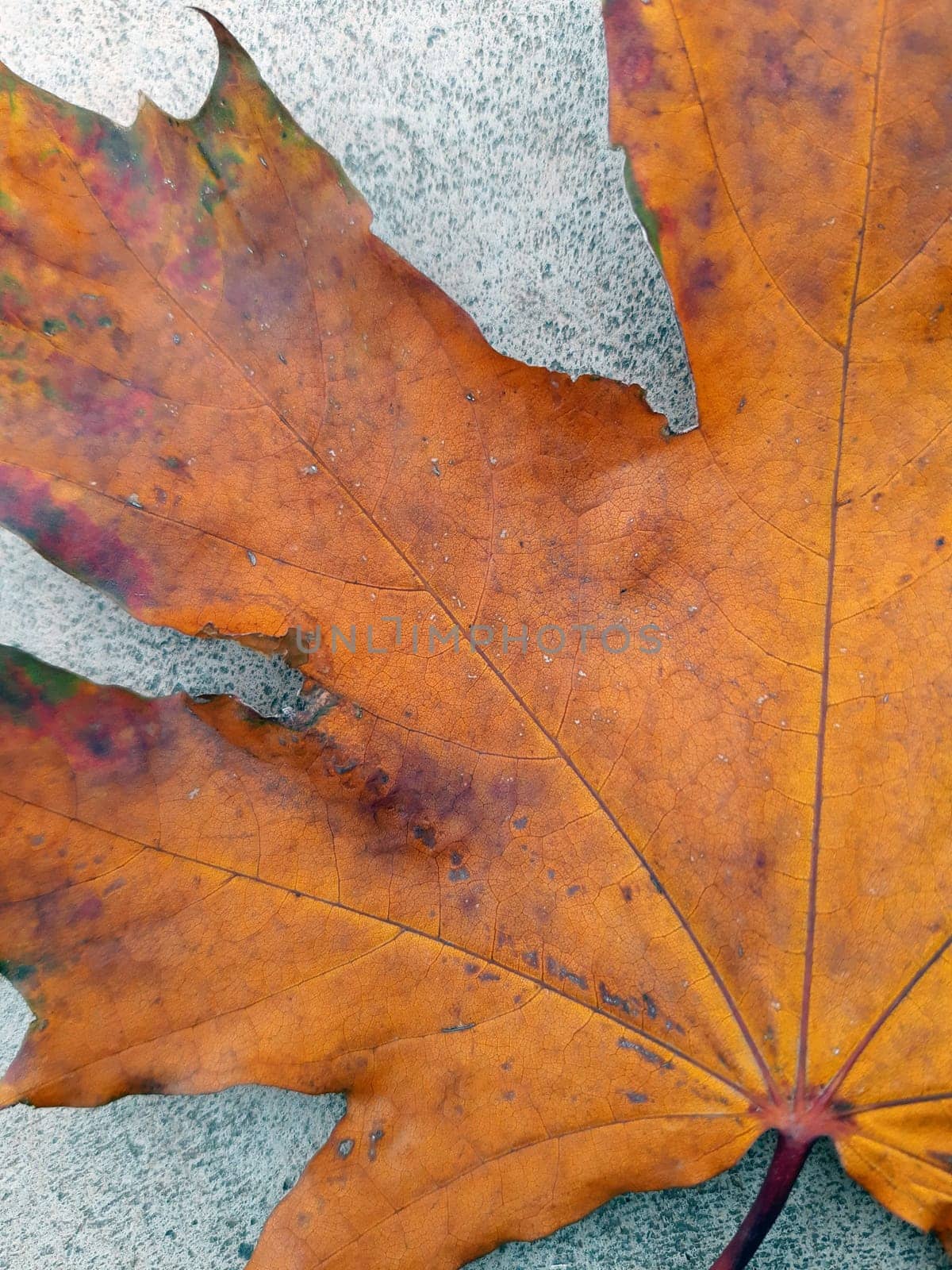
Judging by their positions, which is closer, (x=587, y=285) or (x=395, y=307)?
(x=395, y=307)

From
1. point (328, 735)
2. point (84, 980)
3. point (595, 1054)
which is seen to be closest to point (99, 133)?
point (328, 735)

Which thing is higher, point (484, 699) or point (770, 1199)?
point (484, 699)

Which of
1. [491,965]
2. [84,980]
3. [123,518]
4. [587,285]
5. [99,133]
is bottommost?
[84,980]

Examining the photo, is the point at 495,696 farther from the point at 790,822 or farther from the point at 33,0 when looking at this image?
→ the point at 33,0

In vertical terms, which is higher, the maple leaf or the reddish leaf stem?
the maple leaf

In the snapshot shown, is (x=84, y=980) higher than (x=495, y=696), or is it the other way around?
(x=495, y=696)
